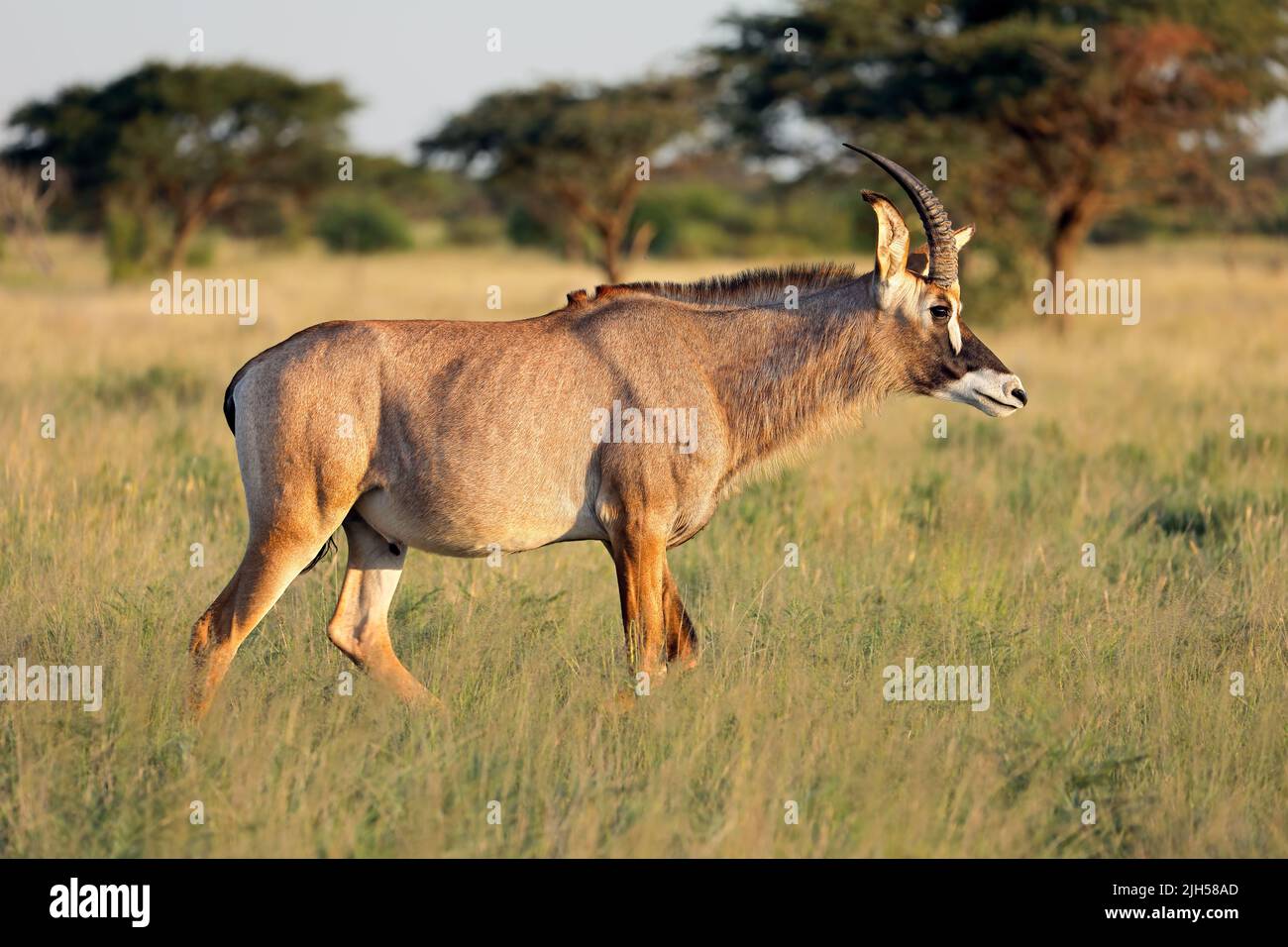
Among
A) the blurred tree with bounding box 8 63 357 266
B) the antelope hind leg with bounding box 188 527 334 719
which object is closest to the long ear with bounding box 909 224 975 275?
the antelope hind leg with bounding box 188 527 334 719

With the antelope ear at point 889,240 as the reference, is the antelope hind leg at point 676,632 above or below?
below

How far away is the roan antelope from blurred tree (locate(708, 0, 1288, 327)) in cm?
1480

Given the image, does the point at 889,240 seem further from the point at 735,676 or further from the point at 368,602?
the point at 368,602

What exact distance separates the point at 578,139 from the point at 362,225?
79.2 ft

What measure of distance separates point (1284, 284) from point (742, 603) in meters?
25.3

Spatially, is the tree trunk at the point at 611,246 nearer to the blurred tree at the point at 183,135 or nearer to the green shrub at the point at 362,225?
the blurred tree at the point at 183,135

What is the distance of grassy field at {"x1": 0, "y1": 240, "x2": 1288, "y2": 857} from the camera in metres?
4.39

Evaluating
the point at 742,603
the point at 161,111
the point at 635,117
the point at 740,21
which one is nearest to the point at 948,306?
the point at 742,603

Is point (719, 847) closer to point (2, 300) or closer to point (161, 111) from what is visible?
point (2, 300)

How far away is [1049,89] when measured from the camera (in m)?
20.0

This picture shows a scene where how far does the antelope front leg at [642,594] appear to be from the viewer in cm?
539

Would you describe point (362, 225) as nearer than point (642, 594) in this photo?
No

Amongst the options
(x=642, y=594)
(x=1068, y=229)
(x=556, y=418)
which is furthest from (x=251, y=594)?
(x=1068, y=229)

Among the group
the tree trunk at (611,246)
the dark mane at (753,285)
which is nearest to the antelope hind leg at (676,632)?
the dark mane at (753,285)
